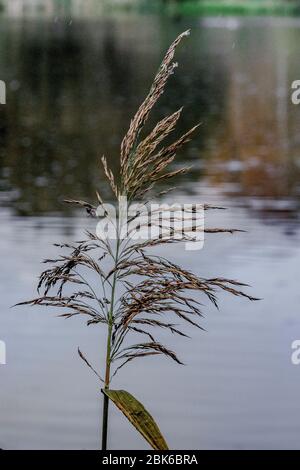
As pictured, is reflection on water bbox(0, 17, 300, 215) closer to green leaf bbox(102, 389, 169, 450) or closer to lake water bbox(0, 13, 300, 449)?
lake water bbox(0, 13, 300, 449)

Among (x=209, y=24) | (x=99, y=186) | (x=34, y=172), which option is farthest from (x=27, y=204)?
(x=209, y=24)

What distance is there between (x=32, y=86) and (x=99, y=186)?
38.6 feet

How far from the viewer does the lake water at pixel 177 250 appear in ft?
18.0

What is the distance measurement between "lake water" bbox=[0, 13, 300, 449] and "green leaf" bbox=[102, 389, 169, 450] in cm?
189

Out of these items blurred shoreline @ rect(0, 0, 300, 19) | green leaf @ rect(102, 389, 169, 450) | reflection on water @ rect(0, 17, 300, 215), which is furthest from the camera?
blurred shoreline @ rect(0, 0, 300, 19)

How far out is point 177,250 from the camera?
31.6 ft

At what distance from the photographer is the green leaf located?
10.2ft

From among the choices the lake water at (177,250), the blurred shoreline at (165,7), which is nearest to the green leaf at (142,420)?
the lake water at (177,250)

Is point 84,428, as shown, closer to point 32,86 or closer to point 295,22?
point 32,86

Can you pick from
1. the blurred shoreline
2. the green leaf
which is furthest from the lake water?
the blurred shoreline

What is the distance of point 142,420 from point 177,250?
21.3ft

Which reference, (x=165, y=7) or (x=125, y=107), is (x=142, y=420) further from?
(x=165, y=7)
